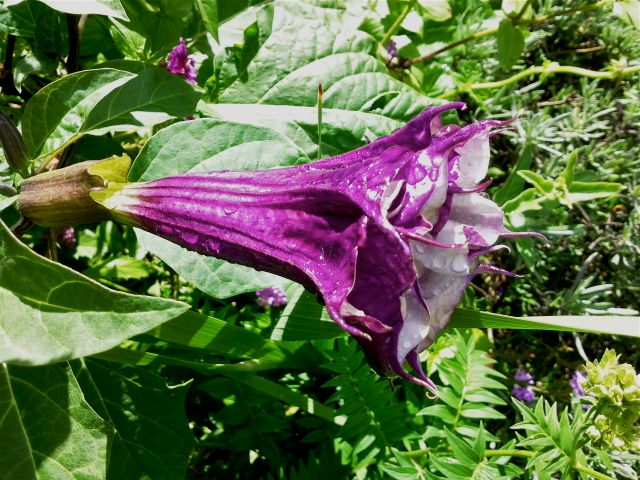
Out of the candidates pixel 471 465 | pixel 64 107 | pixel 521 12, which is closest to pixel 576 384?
pixel 471 465

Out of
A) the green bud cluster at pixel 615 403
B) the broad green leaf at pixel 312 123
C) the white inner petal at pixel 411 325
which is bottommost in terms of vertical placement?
the green bud cluster at pixel 615 403

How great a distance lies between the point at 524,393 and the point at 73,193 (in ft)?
3.43

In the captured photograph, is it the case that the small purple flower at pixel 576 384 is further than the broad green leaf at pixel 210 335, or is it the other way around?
the small purple flower at pixel 576 384

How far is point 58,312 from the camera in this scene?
585 millimetres

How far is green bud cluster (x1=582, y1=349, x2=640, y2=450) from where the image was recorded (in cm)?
85

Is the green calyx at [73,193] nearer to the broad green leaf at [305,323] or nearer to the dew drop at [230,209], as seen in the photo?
the dew drop at [230,209]

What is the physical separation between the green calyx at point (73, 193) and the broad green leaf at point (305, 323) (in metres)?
0.31

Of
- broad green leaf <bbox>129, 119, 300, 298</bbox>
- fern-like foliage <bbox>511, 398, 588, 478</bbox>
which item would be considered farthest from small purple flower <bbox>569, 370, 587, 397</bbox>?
broad green leaf <bbox>129, 119, 300, 298</bbox>

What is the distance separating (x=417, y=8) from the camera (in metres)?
1.51

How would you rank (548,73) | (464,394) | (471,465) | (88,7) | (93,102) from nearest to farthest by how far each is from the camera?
(88,7) → (93,102) → (471,465) → (464,394) → (548,73)

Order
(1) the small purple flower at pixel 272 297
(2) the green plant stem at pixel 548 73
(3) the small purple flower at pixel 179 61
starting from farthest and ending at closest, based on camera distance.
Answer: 1. (2) the green plant stem at pixel 548 73
2. (1) the small purple flower at pixel 272 297
3. (3) the small purple flower at pixel 179 61

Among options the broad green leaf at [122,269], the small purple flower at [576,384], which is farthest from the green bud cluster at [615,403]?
the broad green leaf at [122,269]

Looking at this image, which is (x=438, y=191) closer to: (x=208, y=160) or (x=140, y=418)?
(x=208, y=160)

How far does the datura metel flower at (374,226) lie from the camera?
0.57 meters
